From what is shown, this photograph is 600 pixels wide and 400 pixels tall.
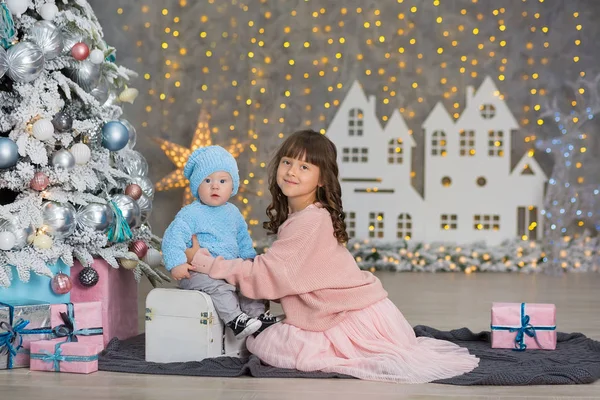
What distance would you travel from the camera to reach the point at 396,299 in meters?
5.74

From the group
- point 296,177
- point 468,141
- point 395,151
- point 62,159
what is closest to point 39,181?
point 62,159

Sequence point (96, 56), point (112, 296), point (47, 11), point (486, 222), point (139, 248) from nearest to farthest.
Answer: point (47, 11), point (96, 56), point (112, 296), point (139, 248), point (486, 222)

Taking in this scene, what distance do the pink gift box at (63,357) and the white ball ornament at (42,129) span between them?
81cm

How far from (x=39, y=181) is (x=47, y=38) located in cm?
58

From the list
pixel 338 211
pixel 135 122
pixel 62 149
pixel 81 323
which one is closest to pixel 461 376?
pixel 338 211

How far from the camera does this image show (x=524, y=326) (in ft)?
12.7

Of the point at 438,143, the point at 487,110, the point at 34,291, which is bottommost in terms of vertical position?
the point at 34,291

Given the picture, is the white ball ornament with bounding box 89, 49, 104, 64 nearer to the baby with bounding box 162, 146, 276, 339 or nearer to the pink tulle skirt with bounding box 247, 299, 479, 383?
the baby with bounding box 162, 146, 276, 339

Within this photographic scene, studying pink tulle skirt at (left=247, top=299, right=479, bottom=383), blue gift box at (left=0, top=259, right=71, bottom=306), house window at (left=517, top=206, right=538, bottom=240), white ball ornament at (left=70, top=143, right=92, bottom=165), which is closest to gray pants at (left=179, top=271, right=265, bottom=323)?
pink tulle skirt at (left=247, top=299, right=479, bottom=383)

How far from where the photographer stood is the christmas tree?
353 centimetres

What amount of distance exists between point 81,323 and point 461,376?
1.50 m

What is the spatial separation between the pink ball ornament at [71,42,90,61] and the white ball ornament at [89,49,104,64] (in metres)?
0.05

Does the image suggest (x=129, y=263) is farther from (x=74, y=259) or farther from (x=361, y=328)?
(x=361, y=328)

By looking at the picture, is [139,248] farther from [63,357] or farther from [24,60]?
[24,60]
